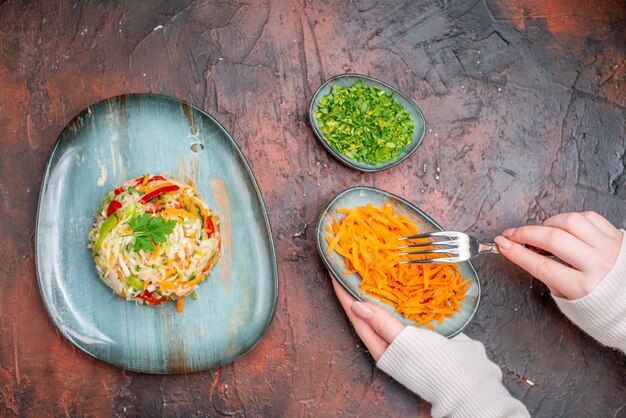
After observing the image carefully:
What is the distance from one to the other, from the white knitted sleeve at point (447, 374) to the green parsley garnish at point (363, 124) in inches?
34.9

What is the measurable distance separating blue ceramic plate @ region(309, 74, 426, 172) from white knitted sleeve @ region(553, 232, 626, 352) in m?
1.04

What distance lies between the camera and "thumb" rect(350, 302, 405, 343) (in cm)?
280

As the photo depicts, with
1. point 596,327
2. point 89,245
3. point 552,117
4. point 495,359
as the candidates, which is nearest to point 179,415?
point 89,245

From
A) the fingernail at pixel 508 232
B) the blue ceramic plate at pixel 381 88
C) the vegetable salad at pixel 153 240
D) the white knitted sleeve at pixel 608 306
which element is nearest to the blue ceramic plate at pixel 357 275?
the blue ceramic plate at pixel 381 88

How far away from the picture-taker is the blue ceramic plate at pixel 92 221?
2.77m

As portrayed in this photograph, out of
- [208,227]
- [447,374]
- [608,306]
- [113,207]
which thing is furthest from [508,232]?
[113,207]

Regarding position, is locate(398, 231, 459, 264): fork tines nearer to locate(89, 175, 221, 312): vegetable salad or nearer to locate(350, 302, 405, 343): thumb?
locate(350, 302, 405, 343): thumb

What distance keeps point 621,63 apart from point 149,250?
8.97ft

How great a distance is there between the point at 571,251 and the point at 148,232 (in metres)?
1.90

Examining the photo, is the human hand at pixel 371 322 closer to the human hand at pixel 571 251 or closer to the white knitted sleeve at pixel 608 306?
the human hand at pixel 571 251

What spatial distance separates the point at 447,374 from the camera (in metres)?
2.85

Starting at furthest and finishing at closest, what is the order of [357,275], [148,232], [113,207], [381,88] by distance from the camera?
1. [381,88]
2. [357,275]
3. [113,207]
4. [148,232]

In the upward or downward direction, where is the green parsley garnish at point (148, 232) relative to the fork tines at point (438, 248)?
upward

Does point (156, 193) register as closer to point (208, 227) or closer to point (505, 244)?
point (208, 227)
